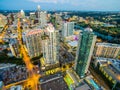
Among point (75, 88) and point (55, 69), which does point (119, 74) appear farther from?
point (55, 69)

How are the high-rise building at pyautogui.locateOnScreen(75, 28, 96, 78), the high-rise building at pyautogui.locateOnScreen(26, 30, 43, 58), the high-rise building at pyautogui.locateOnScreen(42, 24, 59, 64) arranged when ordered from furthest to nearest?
the high-rise building at pyautogui.locateOnScreen(26, 30, 43, 58) < the high-rise building at pyautogui.locateOnScreen(42, 24, 59, 64) < the high-rise building at pyautogui.locateOnScreen(75, 28, 96, 78)

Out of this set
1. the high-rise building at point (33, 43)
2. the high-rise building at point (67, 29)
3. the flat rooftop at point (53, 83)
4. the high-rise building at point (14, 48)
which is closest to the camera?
the flat rooftop at point (53, 83)

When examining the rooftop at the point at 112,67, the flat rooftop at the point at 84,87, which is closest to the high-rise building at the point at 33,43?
the flat rooftop at the point at 84,87

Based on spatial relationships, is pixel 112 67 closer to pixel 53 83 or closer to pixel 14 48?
pixel 53 83

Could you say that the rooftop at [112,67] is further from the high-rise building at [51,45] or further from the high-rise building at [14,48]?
the high-rise building at [14,48]

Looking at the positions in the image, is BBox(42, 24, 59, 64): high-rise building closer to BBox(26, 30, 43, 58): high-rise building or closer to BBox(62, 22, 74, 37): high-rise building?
BBox(26, 30, 43, 58): high-rise building

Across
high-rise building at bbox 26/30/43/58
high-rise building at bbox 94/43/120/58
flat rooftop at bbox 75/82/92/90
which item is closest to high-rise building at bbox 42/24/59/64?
high-rise building at bbox 26/30/43/58
